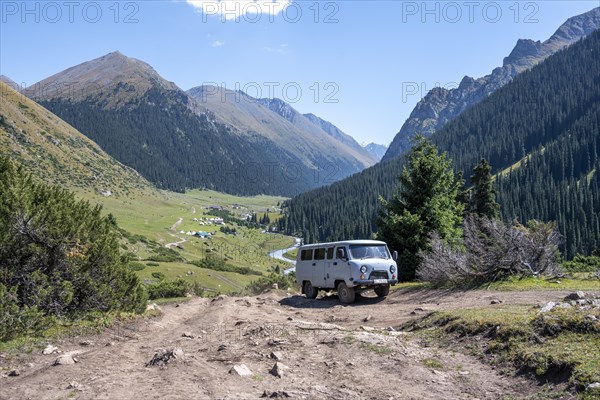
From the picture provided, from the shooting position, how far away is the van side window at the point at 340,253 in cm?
1908

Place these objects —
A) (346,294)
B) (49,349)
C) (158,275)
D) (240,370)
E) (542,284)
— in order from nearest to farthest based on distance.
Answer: (240,370) < (49,349) < (542,284) < (346,294) < (158,275)

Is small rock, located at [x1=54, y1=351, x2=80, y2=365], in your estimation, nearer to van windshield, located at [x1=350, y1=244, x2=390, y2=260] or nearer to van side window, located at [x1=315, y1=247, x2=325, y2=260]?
van windshield, located at [x1=350, y1=244, x2=390, y2=260]

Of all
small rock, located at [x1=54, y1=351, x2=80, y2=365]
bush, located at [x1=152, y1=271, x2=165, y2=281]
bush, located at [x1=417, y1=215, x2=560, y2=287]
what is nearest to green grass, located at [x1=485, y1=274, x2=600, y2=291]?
bush, located at [x1=417, y1=215, x2=560, y2=287]

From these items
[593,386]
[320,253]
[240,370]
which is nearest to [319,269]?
[320,253]

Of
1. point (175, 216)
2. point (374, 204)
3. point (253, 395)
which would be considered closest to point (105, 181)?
point (175, 216)

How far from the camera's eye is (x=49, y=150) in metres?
160

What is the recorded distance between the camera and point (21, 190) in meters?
14.7

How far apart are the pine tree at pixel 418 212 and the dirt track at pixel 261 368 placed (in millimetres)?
14387

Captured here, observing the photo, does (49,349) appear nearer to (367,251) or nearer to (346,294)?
(346,294)

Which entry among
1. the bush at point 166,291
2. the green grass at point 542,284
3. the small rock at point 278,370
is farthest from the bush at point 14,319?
the bush at point 166,291

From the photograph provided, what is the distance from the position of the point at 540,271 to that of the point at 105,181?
18368 cm

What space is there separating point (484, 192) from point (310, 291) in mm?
30394

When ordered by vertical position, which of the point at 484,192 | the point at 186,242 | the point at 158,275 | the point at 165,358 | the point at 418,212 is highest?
the point at 484,192

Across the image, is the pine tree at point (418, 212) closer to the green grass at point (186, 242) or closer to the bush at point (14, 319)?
the bush at point (14, 319)
